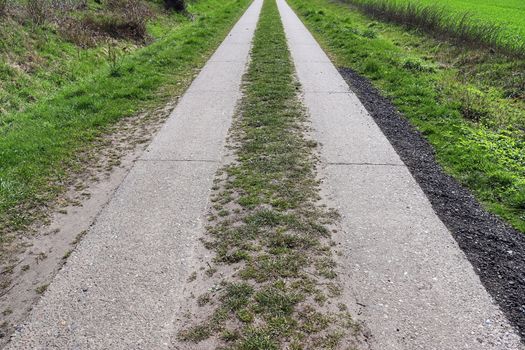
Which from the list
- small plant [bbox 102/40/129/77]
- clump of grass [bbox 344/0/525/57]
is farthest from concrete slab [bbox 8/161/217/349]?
clump of grass [bbox 344/0/525/57]

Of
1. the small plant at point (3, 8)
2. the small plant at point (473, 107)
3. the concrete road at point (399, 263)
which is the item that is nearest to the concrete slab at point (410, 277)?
the concrete road at point (399, 263)

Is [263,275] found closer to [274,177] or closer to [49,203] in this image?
[274,177]

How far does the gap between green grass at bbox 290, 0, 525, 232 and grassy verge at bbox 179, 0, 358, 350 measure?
2314mm

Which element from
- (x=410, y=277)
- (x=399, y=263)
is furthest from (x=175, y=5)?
(x=410, y=277)

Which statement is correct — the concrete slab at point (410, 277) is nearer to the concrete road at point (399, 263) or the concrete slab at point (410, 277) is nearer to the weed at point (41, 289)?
the concrete road at point (399, 263)

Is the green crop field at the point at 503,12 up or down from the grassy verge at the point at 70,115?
up

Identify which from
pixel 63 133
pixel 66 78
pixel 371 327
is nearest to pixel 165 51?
pixel 66 78

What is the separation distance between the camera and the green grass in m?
5.66

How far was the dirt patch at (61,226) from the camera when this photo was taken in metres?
3.63

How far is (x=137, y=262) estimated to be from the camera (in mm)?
3975

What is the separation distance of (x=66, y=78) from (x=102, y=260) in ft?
26.5

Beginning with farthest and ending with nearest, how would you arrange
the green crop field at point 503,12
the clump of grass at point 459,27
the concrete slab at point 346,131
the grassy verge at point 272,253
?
the green crop field at point 503,12 < the clump of grass at point 459,27 < the concrete slab at point 346,131 < the grassy verge at point 272,253

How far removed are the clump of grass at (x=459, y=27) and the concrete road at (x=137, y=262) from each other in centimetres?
1085

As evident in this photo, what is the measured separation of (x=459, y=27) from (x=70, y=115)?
1424 centimetres
